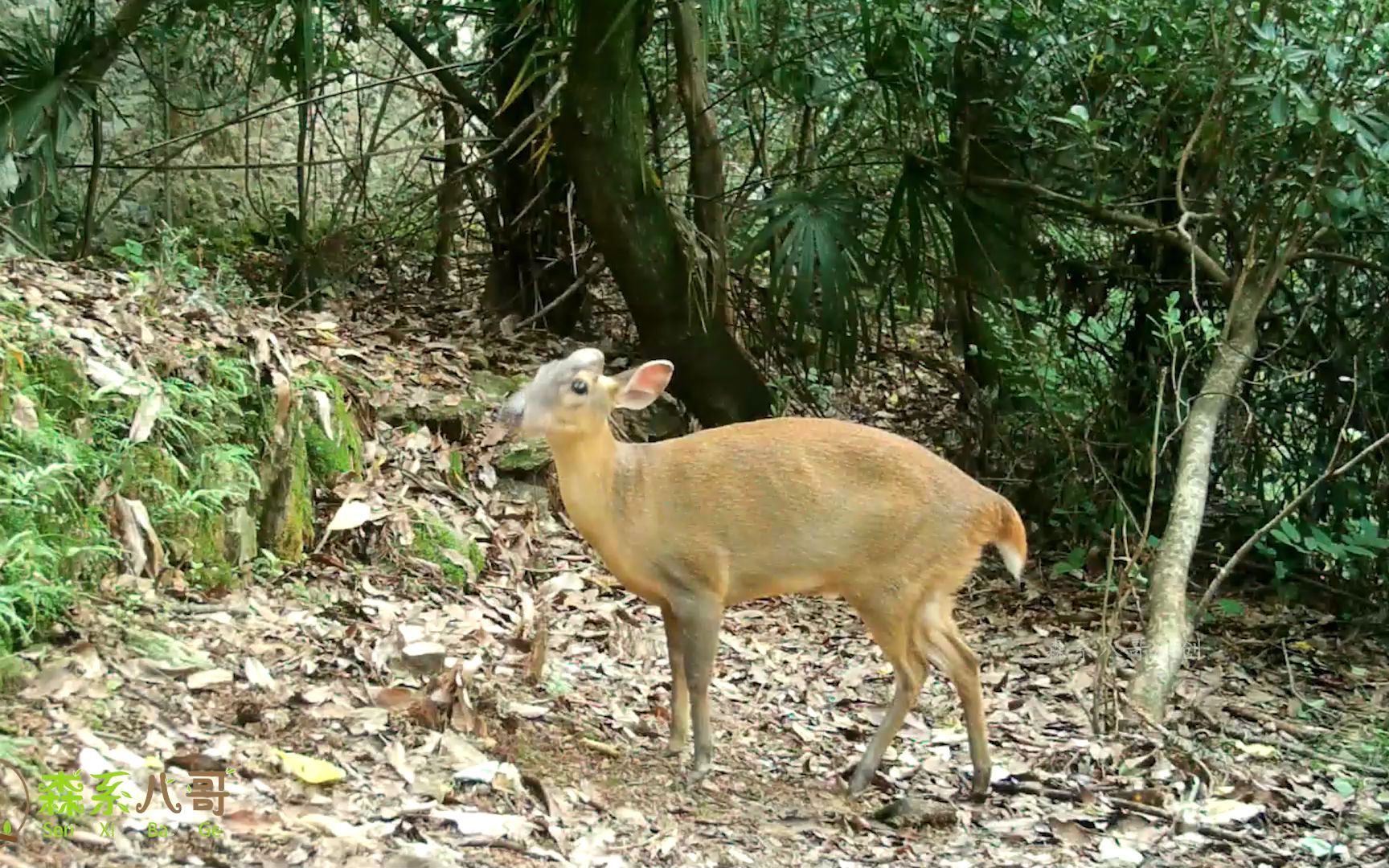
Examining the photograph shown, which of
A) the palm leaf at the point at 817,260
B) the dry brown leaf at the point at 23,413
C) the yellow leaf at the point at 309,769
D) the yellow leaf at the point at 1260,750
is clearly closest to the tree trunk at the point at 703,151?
the palm leaf at the point at 817,260

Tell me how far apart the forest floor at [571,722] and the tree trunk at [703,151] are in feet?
5.29

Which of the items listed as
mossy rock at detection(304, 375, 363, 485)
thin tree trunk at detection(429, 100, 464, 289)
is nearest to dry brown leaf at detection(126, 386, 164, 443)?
mossy rock at detection(304, 375, 363, 485)

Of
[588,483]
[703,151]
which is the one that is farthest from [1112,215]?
[588,483]

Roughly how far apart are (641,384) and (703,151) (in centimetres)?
344

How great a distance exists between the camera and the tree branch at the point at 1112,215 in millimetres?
6887

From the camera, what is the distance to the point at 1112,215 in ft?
24.2

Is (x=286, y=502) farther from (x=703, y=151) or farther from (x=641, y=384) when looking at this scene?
(x=703, y=151)

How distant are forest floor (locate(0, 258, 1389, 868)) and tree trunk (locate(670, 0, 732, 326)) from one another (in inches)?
63.5

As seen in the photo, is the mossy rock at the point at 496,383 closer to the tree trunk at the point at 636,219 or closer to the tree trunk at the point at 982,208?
the tree trunk at the point at 636,219

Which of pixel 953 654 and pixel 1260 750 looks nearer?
pixel 953 654

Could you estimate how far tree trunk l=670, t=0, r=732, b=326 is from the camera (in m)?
7.63

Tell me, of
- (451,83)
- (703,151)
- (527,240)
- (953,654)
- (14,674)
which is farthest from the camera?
(527,240)

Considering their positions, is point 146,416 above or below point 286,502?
above

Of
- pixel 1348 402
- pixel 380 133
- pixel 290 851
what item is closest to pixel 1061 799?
pixel 290 851
